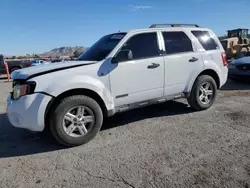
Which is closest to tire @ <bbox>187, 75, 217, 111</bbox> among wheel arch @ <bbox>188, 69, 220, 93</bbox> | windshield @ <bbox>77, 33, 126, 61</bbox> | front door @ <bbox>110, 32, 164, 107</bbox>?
wheel arch @ <bbox>188, 69, 220, 93</bbox>

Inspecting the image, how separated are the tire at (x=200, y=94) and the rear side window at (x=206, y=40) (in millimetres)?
709

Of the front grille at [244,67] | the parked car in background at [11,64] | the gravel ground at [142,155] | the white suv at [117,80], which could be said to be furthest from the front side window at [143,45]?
the parked car in background at [11,64]

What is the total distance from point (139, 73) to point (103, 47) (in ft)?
2.96

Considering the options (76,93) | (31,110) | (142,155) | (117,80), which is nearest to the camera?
(142,155)

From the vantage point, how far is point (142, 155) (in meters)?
3.48

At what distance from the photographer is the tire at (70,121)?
12.3ft

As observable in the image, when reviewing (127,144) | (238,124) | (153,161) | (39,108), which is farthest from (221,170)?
(39,108)

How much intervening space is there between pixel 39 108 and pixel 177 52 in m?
2.99

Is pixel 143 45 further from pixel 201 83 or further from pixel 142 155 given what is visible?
pixel 142 155

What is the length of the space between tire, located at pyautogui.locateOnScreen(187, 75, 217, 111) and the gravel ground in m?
0.23

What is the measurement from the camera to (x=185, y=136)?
413 cm

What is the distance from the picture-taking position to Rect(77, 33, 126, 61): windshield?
14.5ft

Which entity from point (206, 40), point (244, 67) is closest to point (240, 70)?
point (244, 67)

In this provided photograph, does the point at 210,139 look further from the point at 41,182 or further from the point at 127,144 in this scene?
the point at 41,182
